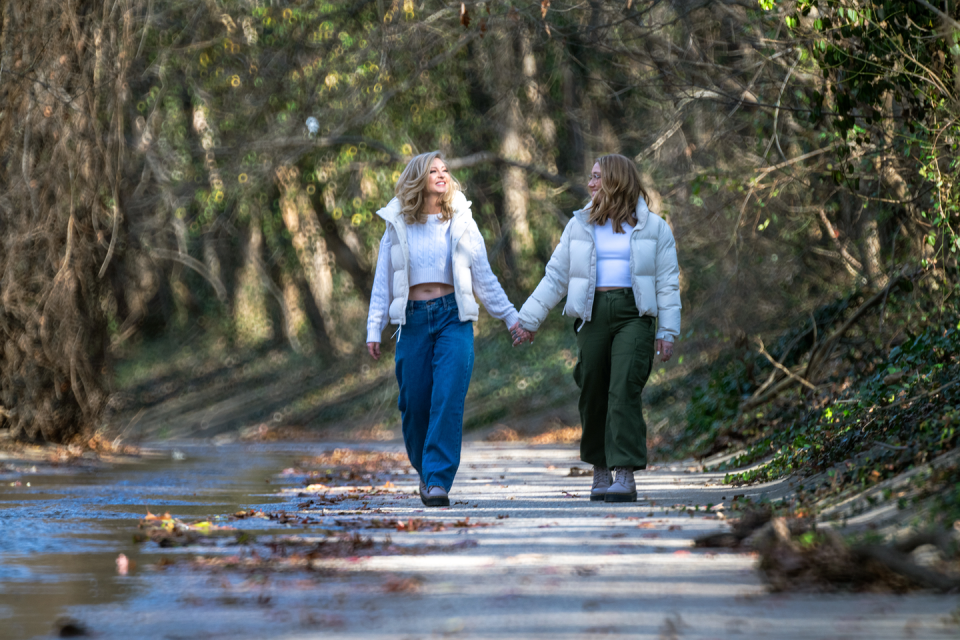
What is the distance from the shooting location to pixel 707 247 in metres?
15.8

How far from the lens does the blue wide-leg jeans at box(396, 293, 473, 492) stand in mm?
7363

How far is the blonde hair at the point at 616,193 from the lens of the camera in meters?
7.57

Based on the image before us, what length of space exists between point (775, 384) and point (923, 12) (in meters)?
4.42

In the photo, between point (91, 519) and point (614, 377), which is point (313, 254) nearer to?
point (614, 377)

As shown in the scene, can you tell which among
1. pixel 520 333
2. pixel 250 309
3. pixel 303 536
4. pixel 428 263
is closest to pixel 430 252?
pixel 428 263

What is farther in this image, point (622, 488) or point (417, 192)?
point (417, 192)

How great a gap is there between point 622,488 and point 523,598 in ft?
10.6

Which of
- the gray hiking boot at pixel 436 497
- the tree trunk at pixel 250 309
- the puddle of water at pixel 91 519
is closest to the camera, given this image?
the puddle of water at pixel 91 519

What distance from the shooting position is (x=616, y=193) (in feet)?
24.9

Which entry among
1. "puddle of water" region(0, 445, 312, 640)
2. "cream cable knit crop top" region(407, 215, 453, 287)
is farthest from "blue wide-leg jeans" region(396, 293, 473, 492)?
"puddle of water" region(0, 445, 312, 640)

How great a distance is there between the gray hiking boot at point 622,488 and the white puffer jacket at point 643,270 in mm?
826

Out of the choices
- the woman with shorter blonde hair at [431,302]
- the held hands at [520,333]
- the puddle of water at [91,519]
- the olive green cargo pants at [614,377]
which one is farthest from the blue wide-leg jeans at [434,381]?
the puddle of water at [91,519]

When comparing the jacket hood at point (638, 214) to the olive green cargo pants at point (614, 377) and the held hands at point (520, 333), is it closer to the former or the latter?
the olive green cargo pants at point (614, 377)

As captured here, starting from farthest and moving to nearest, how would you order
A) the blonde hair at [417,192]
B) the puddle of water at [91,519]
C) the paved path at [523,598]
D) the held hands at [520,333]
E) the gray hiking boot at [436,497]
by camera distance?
the held hands at [520,333] → the blonde hair at [417,192] → the gray hiking boot at [436,497] → the puddle of water at [91,519] → the paved path at [523,598]
